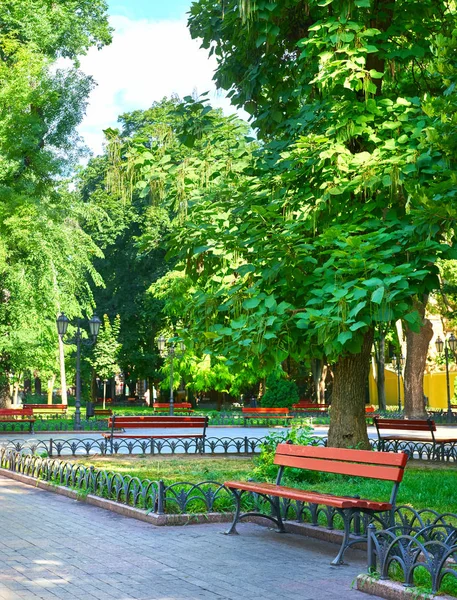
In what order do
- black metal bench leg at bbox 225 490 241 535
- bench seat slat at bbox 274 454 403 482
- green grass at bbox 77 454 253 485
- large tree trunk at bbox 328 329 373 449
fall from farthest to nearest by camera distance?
large tree trunk at bbox 328 329 373 449 → green grass at bbox 77 454 253 485 → black metal bench leg at bbox 225 490 241 535 → bench seat slat at bbox 274 454 403 482

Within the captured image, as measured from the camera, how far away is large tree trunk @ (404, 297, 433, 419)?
1298 inches

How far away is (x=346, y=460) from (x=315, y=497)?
2.29ft

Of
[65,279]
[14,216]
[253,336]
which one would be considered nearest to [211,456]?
[253,336]

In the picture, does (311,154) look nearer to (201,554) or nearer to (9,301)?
(201,554)

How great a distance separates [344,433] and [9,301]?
57.3ft

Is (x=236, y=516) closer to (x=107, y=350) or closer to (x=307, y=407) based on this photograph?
(x=307, y=407)

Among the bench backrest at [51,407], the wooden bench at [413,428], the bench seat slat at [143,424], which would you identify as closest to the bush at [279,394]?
the bench backrest at [51,407]

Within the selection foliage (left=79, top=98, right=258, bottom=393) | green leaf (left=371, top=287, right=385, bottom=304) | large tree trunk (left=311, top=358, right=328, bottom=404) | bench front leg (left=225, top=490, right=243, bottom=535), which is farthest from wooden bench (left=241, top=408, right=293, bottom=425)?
bench front leg (left=225, top=490, right=243, bottom=535)

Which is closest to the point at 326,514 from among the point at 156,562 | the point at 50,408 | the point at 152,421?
the point at 156,562

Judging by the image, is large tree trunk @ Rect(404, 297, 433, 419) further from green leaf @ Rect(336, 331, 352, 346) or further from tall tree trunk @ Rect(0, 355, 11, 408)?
green leaf @ Rect(336, 331, 352, 346)

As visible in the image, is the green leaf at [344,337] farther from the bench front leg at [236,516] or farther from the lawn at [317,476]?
the bench front leg at [236,516]

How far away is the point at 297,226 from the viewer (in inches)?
445

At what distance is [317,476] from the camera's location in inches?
472

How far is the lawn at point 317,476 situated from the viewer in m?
10.6
